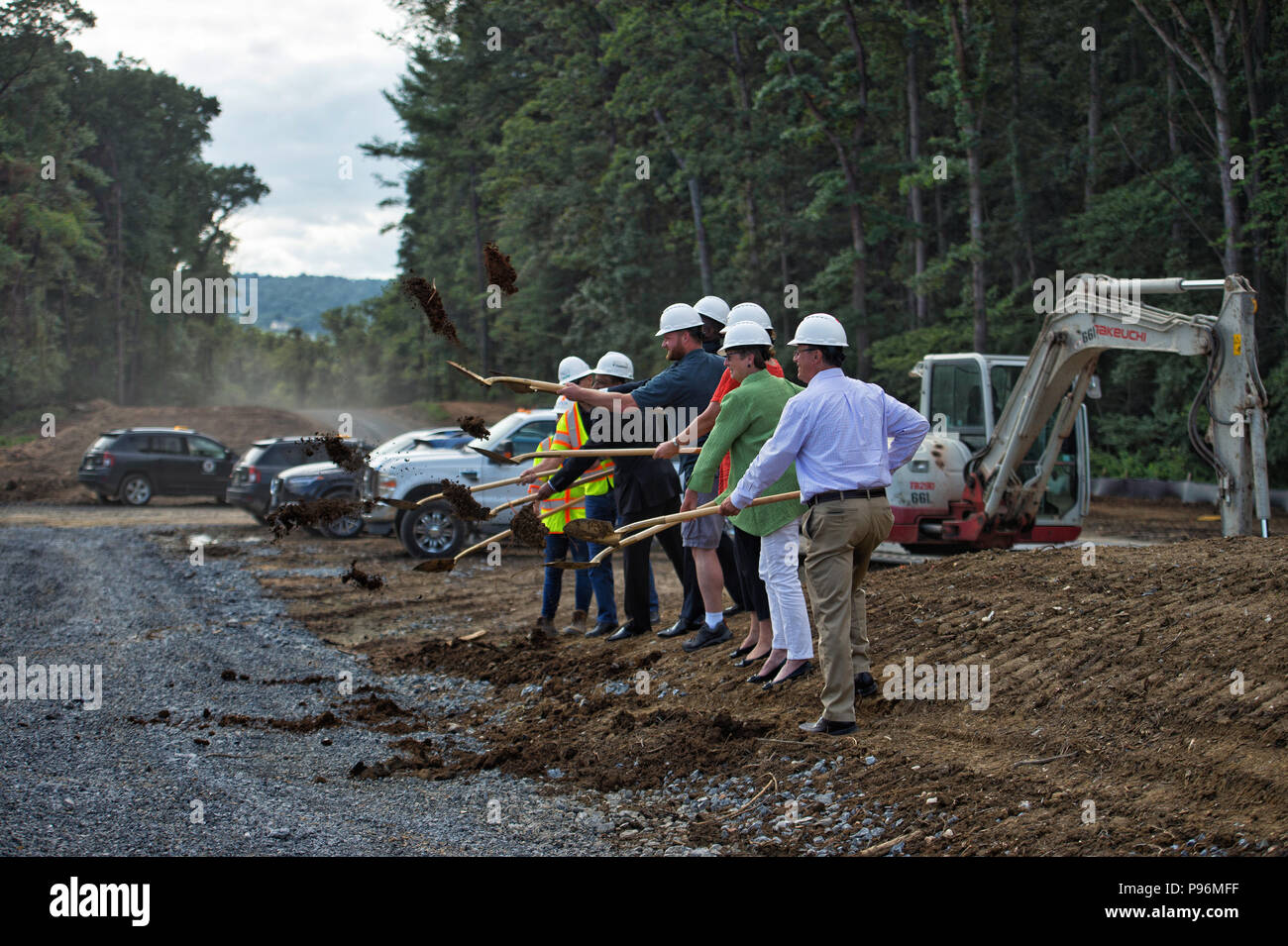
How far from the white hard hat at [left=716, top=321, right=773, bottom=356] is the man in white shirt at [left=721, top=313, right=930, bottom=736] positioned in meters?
0.80

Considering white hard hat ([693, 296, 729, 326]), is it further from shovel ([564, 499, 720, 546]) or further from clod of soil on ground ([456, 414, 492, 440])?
clod of soil on ground ([456, 414, 492, 440])

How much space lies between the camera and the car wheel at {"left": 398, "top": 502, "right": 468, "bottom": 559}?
15.4 m

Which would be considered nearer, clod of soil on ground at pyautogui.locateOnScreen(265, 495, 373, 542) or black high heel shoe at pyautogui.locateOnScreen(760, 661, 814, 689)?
black high heel shoe at pyautogui.locateOnScreen(760, 661, 814, 689)

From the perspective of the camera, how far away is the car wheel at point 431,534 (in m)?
15.4

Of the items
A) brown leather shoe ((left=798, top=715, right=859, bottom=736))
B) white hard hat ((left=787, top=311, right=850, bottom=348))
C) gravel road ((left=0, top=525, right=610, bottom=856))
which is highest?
white hard hat ((left=787, top=311, right=850, bottom=348))

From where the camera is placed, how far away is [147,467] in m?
24.6

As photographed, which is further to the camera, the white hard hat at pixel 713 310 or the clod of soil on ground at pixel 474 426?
the white hard hat at pixel 713 310

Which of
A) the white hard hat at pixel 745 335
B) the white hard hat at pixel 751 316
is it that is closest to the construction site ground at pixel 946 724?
the white hard hat at pixel 745 335

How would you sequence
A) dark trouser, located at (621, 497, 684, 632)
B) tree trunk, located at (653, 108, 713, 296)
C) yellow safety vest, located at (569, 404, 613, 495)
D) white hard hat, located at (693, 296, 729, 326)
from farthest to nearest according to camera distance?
tree trunk, located at (653, 108, 713, 296) → yellow safety vest, located at (569, 404, 613, 495) → dark trouser, located at (621, 497, 684, 632) → white hard hat, located at (693, 296, 729, 326)

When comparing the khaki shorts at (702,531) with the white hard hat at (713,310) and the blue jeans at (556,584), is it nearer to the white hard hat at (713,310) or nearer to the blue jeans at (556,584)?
the white hard hat at (713,310)

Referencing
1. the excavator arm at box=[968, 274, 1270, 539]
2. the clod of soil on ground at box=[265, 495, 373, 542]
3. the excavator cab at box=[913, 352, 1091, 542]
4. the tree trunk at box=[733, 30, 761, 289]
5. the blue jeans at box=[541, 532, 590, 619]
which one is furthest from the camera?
the tree trunk at box=[733, 30, 761, 289]

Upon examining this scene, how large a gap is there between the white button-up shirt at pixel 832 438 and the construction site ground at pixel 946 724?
1.31 m

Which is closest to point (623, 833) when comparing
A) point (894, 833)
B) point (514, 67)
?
point (894, 833)

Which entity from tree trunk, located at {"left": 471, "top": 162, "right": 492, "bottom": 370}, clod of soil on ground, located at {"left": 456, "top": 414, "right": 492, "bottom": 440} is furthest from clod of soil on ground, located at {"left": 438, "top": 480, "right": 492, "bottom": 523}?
tree trunk, located at {"left": 471, "top": 162, "right": 492, "bottom": 370}
